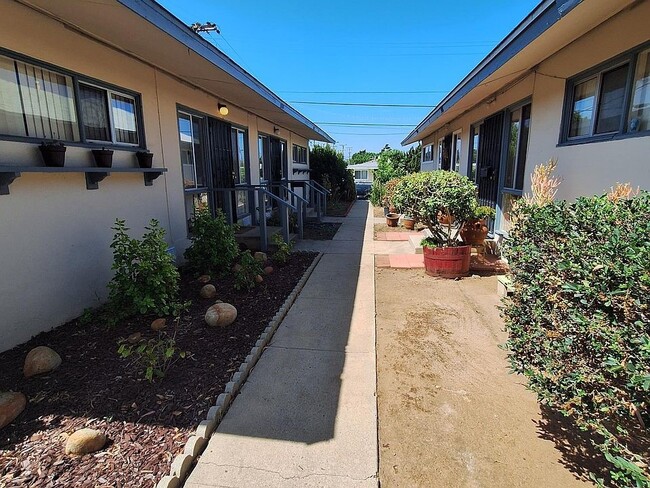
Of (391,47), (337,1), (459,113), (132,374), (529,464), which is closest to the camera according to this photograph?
(529,464)

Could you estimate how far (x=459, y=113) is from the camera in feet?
29.6

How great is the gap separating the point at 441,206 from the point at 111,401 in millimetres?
4614

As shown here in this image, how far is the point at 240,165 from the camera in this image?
823 cm

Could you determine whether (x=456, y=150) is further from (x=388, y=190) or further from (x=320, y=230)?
(x=320, y=230)

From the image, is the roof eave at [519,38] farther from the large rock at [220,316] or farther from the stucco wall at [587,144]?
the large rock at [220,316]

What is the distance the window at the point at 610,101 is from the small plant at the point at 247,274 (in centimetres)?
431

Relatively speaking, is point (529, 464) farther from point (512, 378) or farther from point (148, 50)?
point (148, 50)

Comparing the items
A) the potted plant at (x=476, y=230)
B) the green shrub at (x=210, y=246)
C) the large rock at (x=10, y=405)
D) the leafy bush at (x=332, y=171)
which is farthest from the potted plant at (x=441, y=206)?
the leafy bush at (x=332, y=171)

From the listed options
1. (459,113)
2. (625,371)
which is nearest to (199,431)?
(625,371)

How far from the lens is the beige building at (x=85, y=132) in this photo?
9.95 ft

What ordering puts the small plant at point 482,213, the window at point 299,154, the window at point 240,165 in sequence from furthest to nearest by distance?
the window at point 299,154 → the window at point 240,165 → the small plant at point 482,213

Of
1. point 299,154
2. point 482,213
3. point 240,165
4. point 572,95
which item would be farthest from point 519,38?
point 299,154

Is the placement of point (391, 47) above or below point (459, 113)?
above

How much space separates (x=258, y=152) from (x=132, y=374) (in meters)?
7.48
